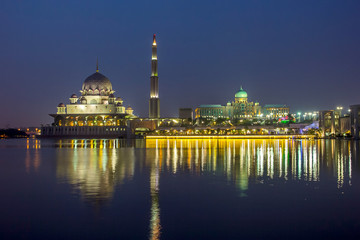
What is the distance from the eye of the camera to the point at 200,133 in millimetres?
119000

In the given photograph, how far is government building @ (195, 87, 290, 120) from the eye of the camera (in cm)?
17200

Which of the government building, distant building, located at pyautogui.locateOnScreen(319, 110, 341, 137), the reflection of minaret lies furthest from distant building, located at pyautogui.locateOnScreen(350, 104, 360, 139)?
the government building

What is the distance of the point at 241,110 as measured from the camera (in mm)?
172750

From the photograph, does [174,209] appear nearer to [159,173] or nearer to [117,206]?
[117,206]

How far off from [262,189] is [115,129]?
4052 inches

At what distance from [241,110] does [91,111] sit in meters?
71.4

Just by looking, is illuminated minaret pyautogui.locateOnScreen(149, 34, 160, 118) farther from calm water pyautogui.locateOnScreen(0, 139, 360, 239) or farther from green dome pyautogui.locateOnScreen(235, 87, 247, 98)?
calm water pyautogui.locateOnScreen(0, 139, 360, 239)

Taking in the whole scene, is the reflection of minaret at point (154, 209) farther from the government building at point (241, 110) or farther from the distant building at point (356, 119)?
the government building at point (241, 110)

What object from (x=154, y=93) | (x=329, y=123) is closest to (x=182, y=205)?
(x=329, y=123)

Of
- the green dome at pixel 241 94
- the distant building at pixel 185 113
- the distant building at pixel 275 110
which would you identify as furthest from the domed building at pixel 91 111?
the distant building at pixel 275 110

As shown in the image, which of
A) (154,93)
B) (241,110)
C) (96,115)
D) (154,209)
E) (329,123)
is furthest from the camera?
(241,110)

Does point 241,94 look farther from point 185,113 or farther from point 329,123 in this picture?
point 329,123

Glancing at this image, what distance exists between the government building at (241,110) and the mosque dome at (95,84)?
57.2m

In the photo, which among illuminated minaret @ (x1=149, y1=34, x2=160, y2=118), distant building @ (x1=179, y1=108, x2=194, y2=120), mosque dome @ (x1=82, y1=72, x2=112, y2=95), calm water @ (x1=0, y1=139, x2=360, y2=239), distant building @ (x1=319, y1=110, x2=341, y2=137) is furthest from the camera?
distant building @ (x1=179, y1=108, x2=194, y2=120)
